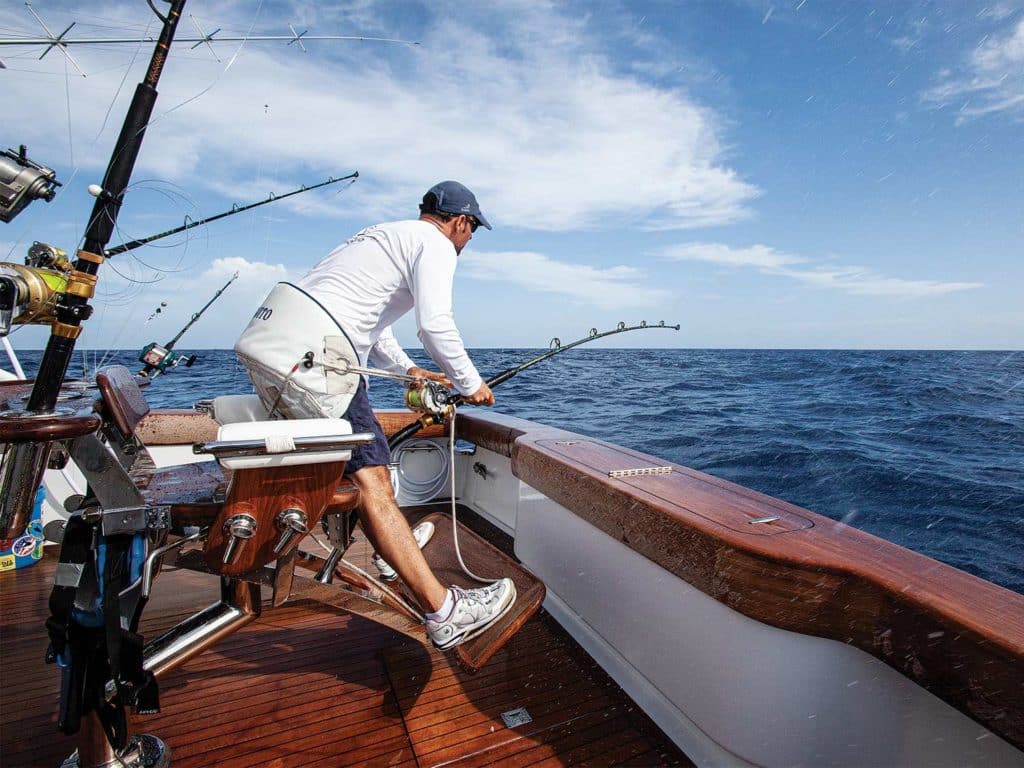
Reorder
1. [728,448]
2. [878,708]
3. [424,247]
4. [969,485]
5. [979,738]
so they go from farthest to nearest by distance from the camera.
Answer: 1. [728,448]
2. [969,485]
3. [424,247]
4. [878,708]
5. [979,738]

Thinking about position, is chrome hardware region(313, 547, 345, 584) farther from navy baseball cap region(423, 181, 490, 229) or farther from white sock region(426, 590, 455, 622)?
navy baseball cap region(423, 181, 490, 229)

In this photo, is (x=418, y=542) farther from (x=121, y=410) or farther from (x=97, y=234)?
(x=97, y=234)

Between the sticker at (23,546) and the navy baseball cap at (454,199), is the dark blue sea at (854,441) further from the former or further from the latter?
the navy baseball cap at (454,199)

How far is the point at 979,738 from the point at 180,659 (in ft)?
6.44

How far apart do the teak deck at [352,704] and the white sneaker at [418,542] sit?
0.22 meters

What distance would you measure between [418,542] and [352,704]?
0.70 m

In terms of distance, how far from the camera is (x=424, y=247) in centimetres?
179

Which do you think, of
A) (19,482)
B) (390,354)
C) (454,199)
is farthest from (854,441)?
(19,482)

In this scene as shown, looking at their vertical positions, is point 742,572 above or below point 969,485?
above

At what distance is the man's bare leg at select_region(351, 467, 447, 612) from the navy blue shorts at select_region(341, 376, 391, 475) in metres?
0.03

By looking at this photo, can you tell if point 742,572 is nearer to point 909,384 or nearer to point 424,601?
point 424,601

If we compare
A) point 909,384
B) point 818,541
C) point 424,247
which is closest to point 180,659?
point 424,247

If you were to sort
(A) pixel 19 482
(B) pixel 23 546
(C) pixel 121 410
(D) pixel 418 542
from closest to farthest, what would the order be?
(A) pixel 19 482 → (C) pixel 121 410 → (D) pixel 418 542 → (B) pixel 23 546

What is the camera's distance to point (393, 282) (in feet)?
6.02
